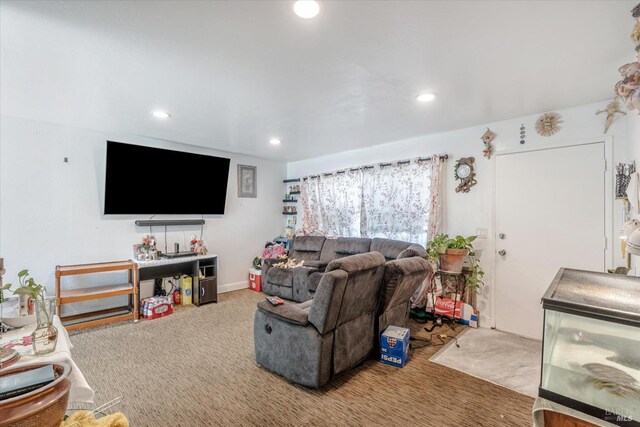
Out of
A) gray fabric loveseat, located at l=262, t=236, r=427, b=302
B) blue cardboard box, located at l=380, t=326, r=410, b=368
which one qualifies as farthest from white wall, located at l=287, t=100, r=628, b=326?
blue cardboard box, located at l=380, t=326, r=410, b=368

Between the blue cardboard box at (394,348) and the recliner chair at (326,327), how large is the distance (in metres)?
0.16

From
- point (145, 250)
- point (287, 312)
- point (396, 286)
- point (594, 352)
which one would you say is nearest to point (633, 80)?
point (594, 352)

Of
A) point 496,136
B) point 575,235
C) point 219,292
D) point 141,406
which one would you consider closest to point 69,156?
point 219,292

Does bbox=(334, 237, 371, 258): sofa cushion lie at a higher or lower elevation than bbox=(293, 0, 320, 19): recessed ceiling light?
lower

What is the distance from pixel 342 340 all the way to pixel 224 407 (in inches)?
38.8

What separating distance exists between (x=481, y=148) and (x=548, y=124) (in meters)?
0.68

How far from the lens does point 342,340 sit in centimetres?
232

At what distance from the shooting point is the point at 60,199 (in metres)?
3.61

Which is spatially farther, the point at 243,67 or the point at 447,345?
the point at 447,345

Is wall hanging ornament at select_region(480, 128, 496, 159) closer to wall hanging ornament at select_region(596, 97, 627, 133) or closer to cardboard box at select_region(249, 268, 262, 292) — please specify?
wall hanging ornament at select_region(596, 97, 627, 133)

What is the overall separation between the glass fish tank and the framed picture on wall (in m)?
4.95

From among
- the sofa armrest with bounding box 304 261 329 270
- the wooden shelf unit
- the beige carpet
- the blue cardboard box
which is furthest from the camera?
the sofa armrest with bounding box 304 261 329 270

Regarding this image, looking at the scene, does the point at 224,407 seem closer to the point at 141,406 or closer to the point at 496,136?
the point at 141,406

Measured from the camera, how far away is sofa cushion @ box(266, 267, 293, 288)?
14.8 ft
